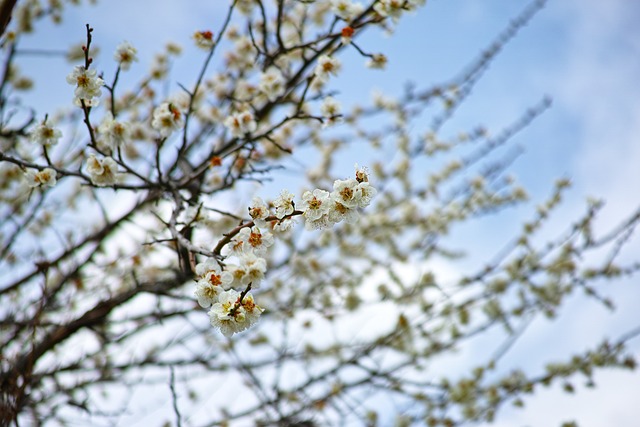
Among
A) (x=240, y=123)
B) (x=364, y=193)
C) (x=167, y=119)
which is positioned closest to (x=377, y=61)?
(x=240, y=123)

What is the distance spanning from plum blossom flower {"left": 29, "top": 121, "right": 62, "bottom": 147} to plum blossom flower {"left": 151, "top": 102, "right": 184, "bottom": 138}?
473 millimetres

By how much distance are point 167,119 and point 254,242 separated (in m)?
1.14

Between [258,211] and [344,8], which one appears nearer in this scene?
[258,211]

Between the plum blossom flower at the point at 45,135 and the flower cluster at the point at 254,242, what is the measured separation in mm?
1208

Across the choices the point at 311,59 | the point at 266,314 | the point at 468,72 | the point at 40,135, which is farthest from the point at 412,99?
the point at 40,135

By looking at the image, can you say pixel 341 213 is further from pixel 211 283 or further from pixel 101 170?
pixel 101 170

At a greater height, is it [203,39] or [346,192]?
[203,39]

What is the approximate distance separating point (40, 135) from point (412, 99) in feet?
13.1

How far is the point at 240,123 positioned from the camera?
2900 mm

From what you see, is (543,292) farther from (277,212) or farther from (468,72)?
(277,212)

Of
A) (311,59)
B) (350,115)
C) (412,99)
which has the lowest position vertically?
(311,59)

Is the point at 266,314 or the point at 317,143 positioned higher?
the point at 317,143

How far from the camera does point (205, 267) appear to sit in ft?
5.68

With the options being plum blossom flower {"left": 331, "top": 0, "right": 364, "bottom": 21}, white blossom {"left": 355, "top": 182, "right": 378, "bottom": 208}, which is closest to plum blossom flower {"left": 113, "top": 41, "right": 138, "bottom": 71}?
plum blossom flower {"left": 331, "top": 0, "right": 364, "bottom": 21}
